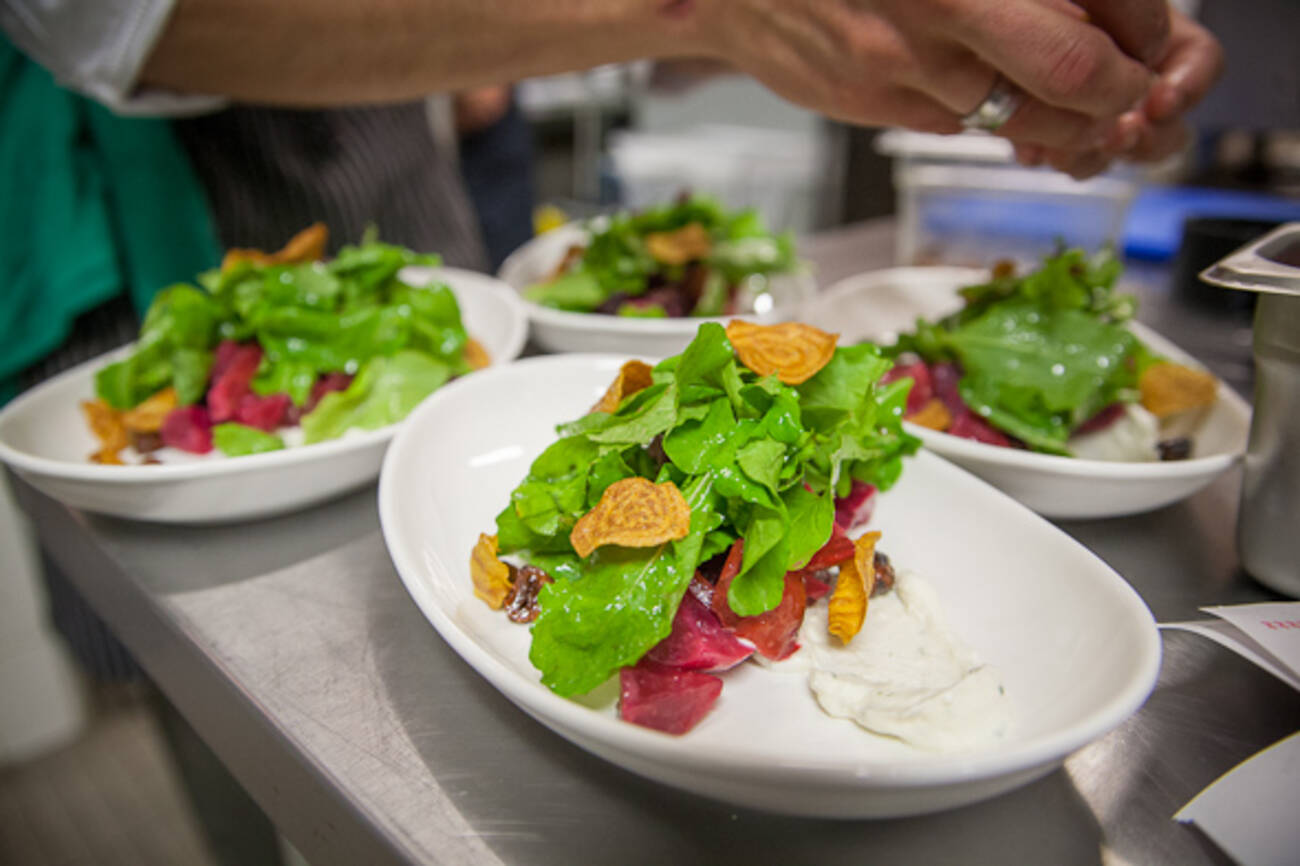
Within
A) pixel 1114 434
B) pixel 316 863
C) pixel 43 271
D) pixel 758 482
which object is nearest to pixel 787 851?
pixel 758 482

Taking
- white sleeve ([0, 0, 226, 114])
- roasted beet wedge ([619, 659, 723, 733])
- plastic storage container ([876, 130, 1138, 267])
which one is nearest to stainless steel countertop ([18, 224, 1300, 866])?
roasted beet wedge ([619, 659, 723, 733])

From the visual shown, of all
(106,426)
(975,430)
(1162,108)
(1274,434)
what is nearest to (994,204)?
(1162,108)

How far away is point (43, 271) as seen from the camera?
1519 millimetres

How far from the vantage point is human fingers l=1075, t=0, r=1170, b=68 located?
3.15 ft

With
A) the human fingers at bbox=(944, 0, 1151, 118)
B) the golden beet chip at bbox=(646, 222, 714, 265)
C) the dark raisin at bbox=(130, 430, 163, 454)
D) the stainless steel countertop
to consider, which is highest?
the human fingers at bbox=(944, 0, 1151, 118)

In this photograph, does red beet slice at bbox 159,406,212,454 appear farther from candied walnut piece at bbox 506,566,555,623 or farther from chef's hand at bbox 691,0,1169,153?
chef's hand at bbox 691,0,1169,153

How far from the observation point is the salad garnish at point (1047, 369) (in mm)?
1059

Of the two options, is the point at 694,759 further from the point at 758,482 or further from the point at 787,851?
the point at 758,482

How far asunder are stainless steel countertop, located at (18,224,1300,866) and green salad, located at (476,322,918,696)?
0.41ft

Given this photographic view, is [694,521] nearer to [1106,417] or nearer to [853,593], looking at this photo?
[853,593]

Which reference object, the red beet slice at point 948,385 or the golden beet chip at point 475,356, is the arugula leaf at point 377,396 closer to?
the golden beet chip at point 475,356

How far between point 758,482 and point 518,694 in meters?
0.29

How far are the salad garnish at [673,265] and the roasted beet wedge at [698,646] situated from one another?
882 mm

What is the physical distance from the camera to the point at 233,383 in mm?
1187
